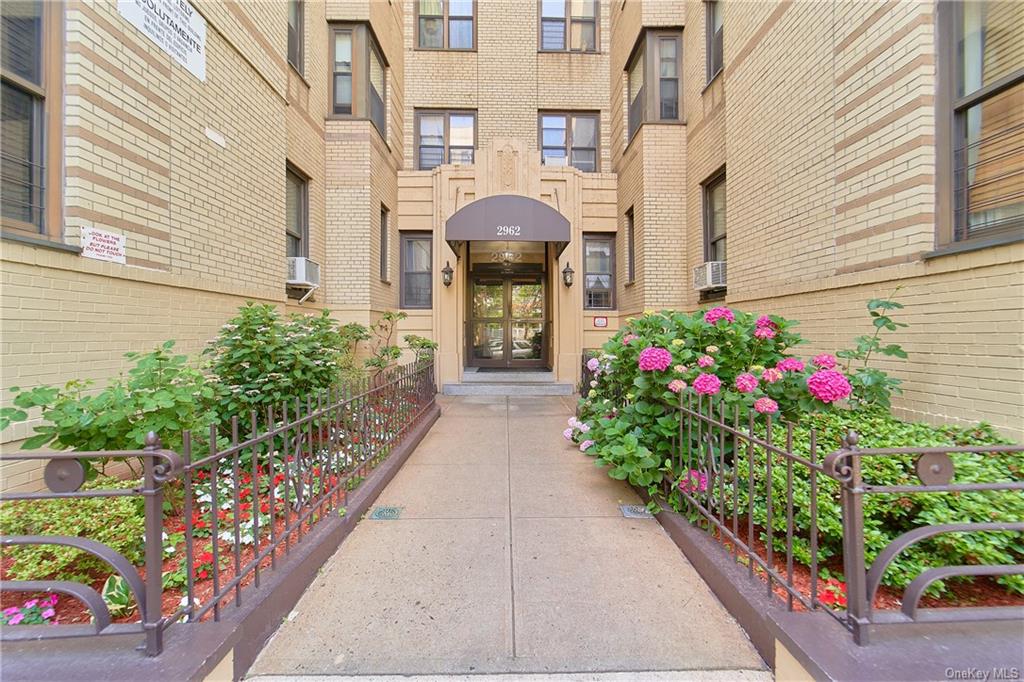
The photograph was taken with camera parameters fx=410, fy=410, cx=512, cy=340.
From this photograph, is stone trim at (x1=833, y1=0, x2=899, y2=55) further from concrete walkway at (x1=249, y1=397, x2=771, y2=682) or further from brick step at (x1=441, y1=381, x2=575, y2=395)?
brick step at (x1=441, y1=381, x2=575, y2=395)

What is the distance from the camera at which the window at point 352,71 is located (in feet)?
26.1

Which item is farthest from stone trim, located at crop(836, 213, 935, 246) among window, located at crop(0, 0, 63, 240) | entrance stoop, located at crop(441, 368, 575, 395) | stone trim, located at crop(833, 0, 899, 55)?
window, located at crop(0, 0, 63, 240)

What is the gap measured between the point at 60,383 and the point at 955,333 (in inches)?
280

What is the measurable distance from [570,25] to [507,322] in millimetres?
7730

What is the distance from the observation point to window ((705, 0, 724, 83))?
24.0 ft

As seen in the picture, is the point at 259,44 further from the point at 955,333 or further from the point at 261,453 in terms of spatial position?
the point at 955,333

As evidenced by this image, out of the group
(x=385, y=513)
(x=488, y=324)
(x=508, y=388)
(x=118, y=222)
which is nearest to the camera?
(x=385, y=513)

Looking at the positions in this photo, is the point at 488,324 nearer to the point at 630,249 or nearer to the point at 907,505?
the point at 630,249

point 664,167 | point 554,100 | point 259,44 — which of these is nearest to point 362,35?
point 259,44

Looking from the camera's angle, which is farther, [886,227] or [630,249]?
[630,249]

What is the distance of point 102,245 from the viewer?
3506 mm

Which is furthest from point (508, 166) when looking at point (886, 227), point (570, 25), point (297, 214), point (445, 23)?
point (886, 227)

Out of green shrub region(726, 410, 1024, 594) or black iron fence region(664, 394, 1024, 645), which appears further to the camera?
green shrub region(726, 410, 1024, 594)

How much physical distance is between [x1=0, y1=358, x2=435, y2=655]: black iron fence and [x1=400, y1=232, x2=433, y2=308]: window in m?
4.73
